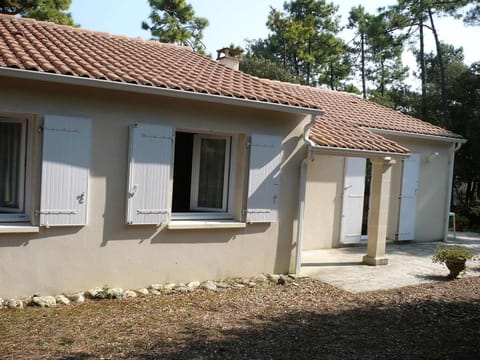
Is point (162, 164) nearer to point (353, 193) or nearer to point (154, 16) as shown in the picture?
point (353, 193)

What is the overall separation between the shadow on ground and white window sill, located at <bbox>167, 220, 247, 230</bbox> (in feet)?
6.71

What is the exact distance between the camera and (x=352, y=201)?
12289 millimetres

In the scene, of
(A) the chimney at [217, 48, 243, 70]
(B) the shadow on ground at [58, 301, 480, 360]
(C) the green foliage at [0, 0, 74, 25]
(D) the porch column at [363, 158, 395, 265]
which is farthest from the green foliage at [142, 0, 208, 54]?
(B) the shadow on ground at [58, 301, 480, 360]

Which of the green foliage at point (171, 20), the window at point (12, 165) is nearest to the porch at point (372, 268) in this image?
the window at point (12, 165)

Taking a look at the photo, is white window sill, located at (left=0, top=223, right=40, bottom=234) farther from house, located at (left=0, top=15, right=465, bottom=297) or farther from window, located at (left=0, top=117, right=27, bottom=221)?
window, located at (left=0, top=117, right=27, bottom=221)

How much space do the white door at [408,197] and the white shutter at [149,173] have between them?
7.75 m

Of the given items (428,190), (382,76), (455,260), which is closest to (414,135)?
(428,190)

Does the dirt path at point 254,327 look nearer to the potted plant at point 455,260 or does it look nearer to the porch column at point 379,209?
the potted plant at point 455,260

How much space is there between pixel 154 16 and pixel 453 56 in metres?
22.9

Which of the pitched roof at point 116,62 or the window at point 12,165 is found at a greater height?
the pitched roof at point 116,62

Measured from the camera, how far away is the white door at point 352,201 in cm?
1216

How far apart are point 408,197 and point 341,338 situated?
27.0 feet

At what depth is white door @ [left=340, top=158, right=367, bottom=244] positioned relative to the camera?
12.2 metres

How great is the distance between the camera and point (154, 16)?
3441 cm
